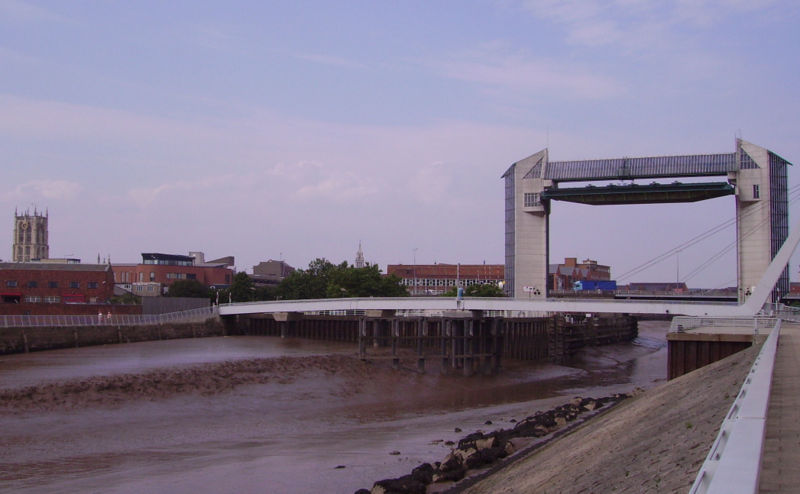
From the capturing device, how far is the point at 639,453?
13.1 meters

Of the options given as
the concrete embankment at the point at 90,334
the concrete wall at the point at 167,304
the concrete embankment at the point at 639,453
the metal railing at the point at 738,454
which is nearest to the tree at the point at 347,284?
the concrete wall at the point at 167,304

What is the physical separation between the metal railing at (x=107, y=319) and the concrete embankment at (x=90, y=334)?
0.83m

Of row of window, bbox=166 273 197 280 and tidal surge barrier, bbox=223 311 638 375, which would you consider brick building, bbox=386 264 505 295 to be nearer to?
row of window, bbox=166 273 197 280

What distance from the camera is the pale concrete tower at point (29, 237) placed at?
7003 inches

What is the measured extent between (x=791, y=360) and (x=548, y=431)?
7596 millimetres

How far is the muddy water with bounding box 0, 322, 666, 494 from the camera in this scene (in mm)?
21438

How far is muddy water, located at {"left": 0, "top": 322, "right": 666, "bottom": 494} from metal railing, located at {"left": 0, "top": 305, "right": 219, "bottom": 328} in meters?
5.21

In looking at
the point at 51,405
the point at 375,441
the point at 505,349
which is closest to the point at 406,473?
the point at 375,441

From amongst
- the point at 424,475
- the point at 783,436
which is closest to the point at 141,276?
the point at 424,475

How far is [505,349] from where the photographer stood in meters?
62.1

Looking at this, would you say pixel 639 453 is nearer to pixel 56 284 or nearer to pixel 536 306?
pixel 536 306

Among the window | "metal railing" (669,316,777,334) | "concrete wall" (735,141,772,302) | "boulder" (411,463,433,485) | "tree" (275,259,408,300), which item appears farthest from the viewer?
"tree" (275,259,408,300)

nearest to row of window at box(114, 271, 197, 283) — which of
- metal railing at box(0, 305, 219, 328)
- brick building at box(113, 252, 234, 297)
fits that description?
brick building at box(113, 252, 234, 297)

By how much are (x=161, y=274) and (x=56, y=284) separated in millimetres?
60025
